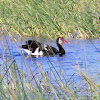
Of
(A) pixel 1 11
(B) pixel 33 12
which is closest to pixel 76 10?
(B) pixel 33 12

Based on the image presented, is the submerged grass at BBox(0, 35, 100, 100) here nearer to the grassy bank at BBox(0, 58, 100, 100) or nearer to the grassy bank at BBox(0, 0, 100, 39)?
the grassy bank at BBox(0, 58, 100, 100)

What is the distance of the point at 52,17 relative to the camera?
12320 millimetres

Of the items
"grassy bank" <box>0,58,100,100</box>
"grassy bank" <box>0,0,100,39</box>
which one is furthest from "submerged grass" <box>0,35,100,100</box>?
Result: "grassy bank" <box>0,0,100,39</box>

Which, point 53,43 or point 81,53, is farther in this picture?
point 53,43

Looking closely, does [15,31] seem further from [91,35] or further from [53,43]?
[91,35]

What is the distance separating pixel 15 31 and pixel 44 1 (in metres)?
1.25

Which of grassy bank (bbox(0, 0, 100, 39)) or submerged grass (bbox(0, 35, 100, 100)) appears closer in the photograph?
submerged grass (bbox(0, 35, 100, 100))

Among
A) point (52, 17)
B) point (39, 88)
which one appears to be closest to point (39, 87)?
point (39, 88)

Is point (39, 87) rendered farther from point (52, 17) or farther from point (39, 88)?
point (52, 17)

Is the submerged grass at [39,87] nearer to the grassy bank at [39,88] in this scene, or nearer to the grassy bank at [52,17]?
the grassy bank at [39,88]

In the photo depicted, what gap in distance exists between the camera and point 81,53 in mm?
10422

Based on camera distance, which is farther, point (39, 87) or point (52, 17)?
point (52, 17)

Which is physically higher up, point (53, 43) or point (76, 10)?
point (76, 10)

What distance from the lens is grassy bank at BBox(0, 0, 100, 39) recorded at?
1220cm
